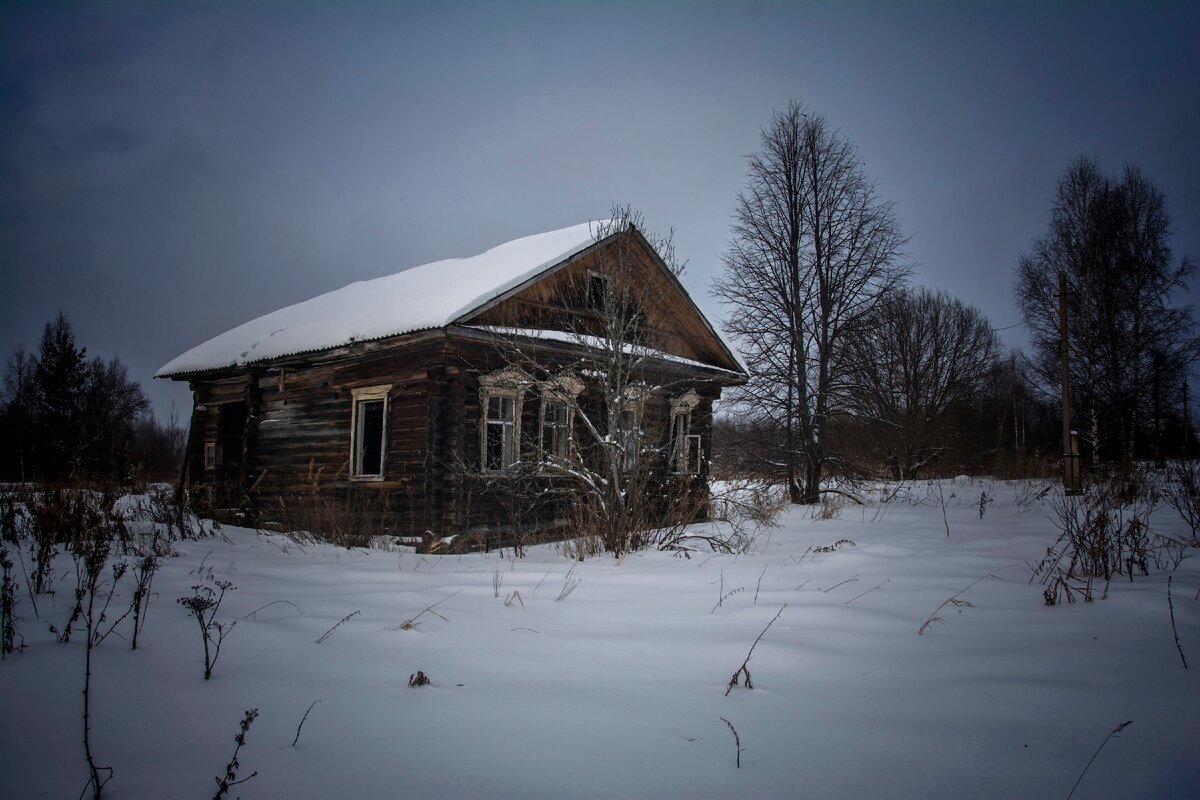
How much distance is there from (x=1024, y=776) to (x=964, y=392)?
26.0m

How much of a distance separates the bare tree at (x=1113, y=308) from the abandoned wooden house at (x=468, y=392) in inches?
526

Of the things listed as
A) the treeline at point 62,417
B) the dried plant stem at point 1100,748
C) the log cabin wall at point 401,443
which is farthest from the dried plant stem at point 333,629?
the treeline at point 62,417

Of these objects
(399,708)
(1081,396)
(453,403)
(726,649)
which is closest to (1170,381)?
(1081,396)

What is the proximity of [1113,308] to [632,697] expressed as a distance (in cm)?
2356

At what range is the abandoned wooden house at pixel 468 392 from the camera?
336 inches

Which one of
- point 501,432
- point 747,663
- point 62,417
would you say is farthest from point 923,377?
point 62,417

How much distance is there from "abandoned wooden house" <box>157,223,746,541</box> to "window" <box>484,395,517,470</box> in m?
0.04

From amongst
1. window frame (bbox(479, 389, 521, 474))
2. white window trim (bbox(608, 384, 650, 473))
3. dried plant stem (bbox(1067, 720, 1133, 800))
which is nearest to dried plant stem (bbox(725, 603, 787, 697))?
dried plant stem (bbox(1067, 720, 1133, 800))

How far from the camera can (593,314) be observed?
35.8 feet

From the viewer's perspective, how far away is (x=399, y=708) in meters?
2.21

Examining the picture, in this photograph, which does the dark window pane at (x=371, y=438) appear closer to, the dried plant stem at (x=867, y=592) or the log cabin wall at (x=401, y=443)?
the log cabin wall at (x=401, y=443)

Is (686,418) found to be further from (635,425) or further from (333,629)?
(333,629)

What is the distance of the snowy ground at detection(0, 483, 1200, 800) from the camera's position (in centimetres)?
174

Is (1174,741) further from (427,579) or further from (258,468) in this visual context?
(258,468)
